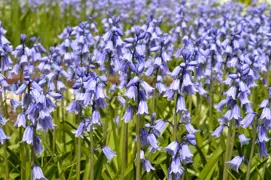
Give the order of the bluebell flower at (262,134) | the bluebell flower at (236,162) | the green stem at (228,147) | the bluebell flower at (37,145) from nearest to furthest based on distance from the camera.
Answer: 1. the bluebell flower at (37,145)
2. the bluebell flower at (262,134)
3. the bluebell flower at (236,162)
4. the green stem at (228,147)

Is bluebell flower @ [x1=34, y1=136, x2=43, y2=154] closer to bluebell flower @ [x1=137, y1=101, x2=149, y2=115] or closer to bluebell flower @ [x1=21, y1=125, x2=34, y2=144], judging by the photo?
bluebell flower @ [x1=21, y1=125, x2=34, y2=144]

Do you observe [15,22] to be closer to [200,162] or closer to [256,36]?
[256,36]

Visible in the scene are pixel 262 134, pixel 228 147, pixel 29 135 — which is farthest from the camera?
pixel 228 147

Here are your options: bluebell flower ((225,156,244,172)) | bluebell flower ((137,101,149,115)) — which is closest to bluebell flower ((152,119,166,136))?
bluebell flower ((137,101,149,115))

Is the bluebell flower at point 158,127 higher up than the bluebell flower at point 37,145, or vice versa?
the bluebell flower at point 158,127

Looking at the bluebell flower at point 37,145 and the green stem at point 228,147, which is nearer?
the bluebell flower at point 37,145

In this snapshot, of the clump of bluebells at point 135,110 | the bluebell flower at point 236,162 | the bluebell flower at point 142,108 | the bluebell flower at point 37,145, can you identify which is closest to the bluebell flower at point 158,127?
the clump of bluebells at point 135,110

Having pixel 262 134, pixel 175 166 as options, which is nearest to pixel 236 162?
pixel 262 134

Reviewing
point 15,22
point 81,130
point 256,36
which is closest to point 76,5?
point 15,22

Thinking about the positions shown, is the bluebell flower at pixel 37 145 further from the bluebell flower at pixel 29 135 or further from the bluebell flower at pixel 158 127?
the bluebell flower at pixel 158 127

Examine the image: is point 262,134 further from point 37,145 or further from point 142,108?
point 37,145

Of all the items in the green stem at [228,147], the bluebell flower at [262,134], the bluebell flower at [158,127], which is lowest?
the green stem at [228,147]
